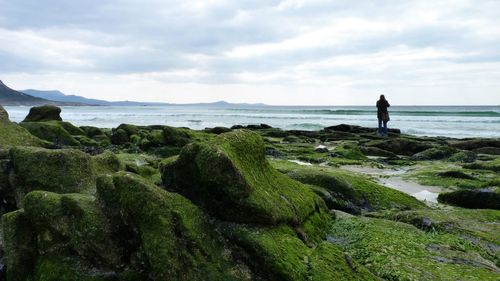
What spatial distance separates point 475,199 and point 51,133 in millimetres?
18535

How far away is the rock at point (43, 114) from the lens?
2912 centimetres

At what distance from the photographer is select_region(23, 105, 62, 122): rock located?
29.1m

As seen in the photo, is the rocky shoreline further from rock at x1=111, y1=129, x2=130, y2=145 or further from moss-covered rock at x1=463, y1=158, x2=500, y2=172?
rock at x1=111, y1=129, x2=130, y2=145

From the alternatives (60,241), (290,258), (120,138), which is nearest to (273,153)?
(120,138)

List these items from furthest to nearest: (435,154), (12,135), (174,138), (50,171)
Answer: (435,154) → (174,138) → (12,135) → (50,171)

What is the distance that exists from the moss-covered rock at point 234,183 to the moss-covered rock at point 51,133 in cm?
1579

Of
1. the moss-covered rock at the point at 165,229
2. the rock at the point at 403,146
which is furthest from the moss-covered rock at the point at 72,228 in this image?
the rock at the point at 403,146

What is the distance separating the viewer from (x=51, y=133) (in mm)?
21203

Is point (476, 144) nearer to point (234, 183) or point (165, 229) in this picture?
point (234, 183)

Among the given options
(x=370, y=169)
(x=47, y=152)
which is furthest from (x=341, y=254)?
(x=370, y=169)

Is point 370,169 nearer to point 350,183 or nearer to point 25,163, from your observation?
point 350,183

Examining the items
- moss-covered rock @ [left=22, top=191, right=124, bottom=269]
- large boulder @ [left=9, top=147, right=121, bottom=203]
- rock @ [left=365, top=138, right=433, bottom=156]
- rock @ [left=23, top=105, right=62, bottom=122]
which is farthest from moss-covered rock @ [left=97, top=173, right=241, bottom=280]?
rock @ [left=23, top=105, right=62, bottom=122]

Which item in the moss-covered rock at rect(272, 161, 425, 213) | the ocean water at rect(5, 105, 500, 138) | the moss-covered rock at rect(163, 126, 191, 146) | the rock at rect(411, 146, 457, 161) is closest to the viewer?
the moss-covered rock at rect(272, 161, 425, 213)

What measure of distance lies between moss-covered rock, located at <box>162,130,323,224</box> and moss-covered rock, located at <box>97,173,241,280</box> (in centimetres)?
41
